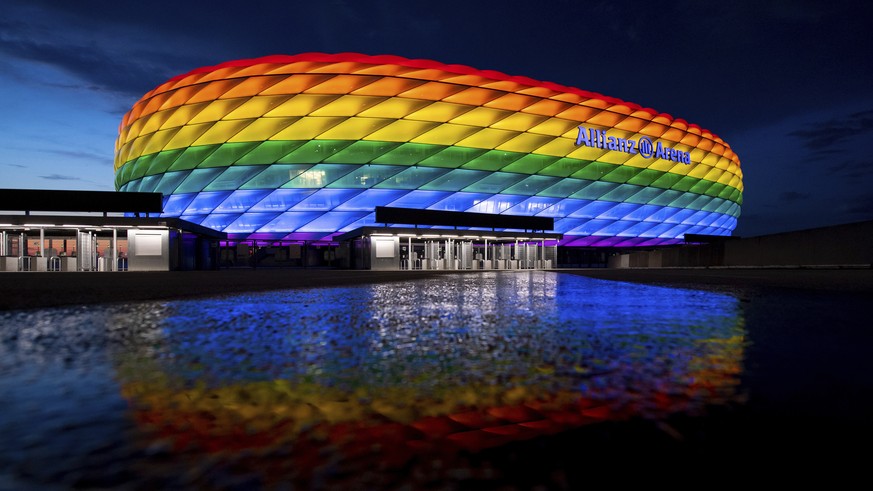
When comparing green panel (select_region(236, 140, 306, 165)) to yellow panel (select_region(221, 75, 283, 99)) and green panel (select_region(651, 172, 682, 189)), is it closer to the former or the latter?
yellow panel (select_region(221, 75, 283, 99))

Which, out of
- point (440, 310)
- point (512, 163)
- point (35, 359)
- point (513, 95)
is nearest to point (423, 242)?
point (512, 163)

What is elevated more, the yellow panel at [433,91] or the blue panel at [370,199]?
the yellow panel at [433,91]

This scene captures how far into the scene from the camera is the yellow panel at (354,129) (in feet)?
98.8

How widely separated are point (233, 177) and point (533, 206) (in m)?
20.6

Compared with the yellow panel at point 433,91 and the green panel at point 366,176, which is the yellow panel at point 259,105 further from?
the yellow panel at point 433,91

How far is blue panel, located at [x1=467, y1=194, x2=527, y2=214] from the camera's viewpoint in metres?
33.6

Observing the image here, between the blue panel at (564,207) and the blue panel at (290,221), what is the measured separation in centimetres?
1667

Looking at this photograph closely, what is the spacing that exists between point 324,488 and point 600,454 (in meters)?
0.48

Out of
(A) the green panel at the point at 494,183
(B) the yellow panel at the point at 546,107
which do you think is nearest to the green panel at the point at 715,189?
(B) the yellow panel at the point at 546,107

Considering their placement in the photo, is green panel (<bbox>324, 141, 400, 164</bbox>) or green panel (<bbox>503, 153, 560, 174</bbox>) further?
green panel (<bbox>503, 153, 560, 174</bbox>)

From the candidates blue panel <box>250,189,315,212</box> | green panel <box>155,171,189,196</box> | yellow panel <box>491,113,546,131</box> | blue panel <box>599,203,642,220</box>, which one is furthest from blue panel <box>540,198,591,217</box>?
green panel <box>155,171,189,196</box>

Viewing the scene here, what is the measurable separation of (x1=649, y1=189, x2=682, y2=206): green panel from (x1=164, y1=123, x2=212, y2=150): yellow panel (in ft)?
112

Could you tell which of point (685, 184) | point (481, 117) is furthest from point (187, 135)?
point (685, 184)

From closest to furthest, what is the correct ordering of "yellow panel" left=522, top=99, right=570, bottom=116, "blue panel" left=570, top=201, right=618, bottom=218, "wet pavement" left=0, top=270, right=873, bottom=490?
"wet pavement" left=0, top=270, right=873, bottom=490, "yellow panel" left=522, top=99, right=570, bottom=116, "blue panel" left=570, top=201, right=618, bottom=218
